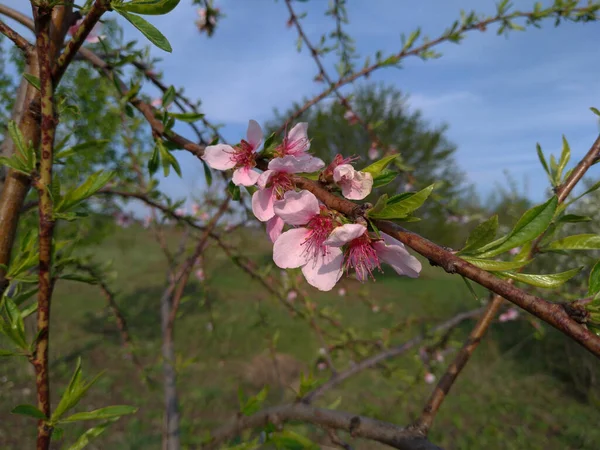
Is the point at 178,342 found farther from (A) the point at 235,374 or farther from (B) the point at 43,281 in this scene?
(B) the point at 43,281

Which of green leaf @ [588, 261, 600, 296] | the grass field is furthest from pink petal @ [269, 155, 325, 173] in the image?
the grass field

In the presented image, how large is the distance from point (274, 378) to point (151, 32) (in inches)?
204

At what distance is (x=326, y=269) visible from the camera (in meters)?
0.62

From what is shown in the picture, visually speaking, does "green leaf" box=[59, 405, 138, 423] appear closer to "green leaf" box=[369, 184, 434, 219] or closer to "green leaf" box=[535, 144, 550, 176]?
"green leaf" box=[369, 184, 434, 219]

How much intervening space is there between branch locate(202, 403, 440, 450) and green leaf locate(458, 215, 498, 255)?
1.31 ft

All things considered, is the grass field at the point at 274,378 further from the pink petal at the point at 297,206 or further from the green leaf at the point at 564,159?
the pink petal at the point at 297,206

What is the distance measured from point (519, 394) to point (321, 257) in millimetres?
6110

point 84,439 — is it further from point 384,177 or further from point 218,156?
point 384,177

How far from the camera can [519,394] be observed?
5.46m

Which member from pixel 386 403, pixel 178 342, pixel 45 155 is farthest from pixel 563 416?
pixel 45 155

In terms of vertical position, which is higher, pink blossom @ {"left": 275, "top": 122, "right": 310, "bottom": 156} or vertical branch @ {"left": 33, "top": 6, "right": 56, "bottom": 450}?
pink blossom @ {"left": 275, "top": 122, "right": 310, "bottom": 156}

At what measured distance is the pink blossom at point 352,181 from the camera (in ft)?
1.79

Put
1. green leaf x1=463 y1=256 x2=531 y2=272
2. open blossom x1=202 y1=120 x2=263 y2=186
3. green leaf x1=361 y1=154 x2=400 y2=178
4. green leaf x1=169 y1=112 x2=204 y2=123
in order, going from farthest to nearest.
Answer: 1. green leaf x1=169 y1=112 x2=204 y2=123
2. open blossom x1=202 y1=120 x2=263 y2=186
3. green leaf x1=361 y1=154 x2=400 y2=178
4. green leaf x1=463 y1=256 x2=531 y2=272

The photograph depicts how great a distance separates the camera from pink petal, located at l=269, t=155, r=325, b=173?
0.54m
